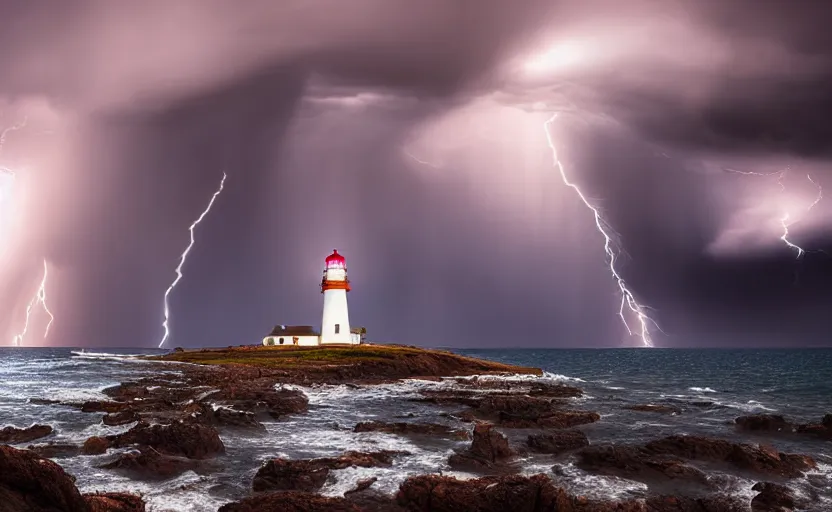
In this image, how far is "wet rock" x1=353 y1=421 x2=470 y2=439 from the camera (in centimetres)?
2291

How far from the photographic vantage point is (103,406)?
27125 mm

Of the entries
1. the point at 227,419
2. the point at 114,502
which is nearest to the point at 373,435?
the point at 227,419

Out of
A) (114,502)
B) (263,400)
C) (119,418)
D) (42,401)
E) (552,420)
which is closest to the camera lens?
(114,502)

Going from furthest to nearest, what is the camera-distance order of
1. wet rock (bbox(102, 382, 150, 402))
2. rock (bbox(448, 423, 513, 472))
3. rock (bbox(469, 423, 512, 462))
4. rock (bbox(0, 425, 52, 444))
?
wet rock (bbox(102, 382, 150, 402)) → rock (bbox(0, 425, 52, 444)) → rock (bbox(469, 423, 512, 462)) → rock (bbox(448, 423, 513, 472))

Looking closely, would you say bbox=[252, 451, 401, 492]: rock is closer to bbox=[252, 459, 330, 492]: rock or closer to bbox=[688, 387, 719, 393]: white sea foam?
bbox=[252, 459, 330, 492]: rock

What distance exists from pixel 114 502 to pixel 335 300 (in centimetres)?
5888

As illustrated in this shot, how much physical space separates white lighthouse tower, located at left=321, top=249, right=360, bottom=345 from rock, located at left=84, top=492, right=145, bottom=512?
5756cm

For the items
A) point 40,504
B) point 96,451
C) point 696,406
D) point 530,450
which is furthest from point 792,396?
point 40,504

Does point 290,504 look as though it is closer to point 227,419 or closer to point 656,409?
point 227,419

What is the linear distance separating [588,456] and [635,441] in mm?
5876

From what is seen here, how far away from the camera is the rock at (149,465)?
15828 millimetres

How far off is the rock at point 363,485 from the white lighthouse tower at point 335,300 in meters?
55.0

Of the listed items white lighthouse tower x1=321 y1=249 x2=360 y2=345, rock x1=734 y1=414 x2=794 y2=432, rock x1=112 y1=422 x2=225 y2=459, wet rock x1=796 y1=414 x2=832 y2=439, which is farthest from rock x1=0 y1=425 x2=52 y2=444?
white lighthouse tower x1=321 y1=249 x2=360 y2=345

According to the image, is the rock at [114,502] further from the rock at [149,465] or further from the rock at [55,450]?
the rock at [55,450]
